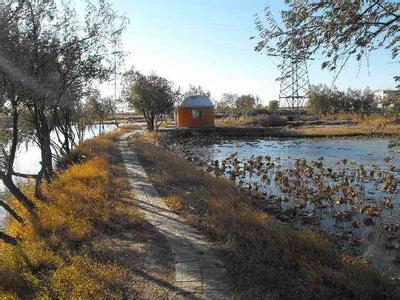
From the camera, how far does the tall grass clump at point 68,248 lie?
7.44 meters

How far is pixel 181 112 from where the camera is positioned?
63.7m

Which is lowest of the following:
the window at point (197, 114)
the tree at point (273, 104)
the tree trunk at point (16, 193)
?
the tree trunk at point (16, 193)

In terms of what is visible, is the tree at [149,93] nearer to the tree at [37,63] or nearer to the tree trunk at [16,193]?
the tree at [37,63]

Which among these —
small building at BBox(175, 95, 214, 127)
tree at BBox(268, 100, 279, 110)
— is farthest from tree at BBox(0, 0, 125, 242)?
tree at BBox(268, 100, 279, 110)

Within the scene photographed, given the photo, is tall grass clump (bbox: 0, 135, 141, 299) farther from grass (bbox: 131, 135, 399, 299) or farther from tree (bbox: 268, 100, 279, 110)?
tree (bbox: 268, 100, 279, 110)

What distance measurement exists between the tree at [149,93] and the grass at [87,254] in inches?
1591

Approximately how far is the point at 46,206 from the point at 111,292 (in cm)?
732

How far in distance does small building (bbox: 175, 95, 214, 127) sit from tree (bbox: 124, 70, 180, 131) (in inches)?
251

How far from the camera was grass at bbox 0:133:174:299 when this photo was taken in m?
7.40

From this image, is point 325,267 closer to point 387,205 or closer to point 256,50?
point 256,50

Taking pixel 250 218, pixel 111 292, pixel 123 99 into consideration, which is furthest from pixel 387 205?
pixel 123 99

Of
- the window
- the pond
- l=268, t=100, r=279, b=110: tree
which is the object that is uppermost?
l=268, t=100, r=279, b=110: tree

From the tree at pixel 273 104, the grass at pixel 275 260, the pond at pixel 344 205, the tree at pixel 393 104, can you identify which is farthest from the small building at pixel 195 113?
the tree at pixel 393 104

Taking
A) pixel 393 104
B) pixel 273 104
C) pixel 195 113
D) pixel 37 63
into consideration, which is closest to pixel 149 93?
pixel 195 113
